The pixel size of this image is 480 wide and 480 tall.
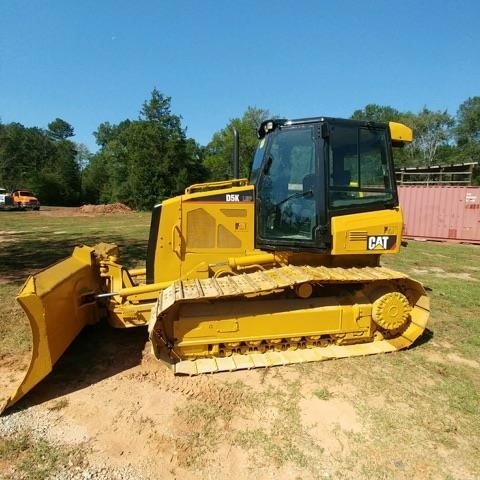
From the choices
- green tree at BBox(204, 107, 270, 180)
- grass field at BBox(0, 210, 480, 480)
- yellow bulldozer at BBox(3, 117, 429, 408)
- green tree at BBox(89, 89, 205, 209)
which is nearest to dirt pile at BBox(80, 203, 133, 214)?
green tree at BBox(89, 89, 205, 209)

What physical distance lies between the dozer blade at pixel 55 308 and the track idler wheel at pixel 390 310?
3322mm

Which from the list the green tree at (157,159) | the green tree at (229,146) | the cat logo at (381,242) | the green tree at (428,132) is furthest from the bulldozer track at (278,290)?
the green tree at (428,132)

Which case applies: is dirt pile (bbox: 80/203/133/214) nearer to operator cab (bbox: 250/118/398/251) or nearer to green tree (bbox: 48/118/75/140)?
operator cab (bbox: 250/118/398/251)

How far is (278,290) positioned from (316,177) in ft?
4.48

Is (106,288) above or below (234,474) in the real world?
above

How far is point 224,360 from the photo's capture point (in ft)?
14.8

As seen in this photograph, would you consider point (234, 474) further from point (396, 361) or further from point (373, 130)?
point (373, 130)

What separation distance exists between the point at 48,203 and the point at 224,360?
162 ft

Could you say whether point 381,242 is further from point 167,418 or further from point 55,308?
point 55,308

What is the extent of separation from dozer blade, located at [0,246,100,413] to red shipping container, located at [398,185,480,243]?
45.6 ft

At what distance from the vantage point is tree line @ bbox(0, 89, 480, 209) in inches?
1471

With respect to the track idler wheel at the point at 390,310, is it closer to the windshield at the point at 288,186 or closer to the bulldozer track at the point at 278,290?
the bulldozer track at the point at 278,290

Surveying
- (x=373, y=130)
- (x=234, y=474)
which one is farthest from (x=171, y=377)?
(x=373, y=130)

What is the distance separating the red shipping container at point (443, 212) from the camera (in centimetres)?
1653
